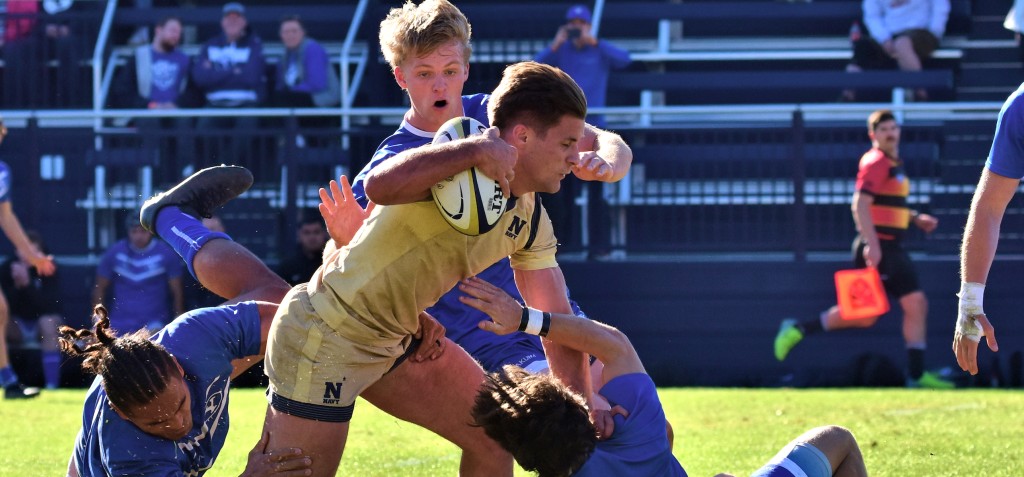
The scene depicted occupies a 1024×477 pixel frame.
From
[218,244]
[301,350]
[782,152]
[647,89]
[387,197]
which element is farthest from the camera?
[647,89]

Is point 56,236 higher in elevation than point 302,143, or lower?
lower

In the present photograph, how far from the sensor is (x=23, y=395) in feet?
35.8

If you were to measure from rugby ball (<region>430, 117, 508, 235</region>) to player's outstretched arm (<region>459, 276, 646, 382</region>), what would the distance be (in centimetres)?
48

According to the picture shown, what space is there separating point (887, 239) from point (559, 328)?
27.2 ft

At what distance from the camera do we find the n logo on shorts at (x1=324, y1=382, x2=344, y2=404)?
454 cm

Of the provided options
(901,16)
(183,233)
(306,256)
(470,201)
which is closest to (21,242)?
(306,256)

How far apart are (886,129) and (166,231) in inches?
296

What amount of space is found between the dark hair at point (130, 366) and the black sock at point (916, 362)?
28.5 feet

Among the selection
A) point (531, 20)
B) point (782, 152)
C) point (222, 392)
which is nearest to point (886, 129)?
point (782, 152)

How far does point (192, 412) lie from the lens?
15.5 feet

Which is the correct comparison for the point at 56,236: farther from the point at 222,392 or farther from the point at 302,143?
the point at 222,392

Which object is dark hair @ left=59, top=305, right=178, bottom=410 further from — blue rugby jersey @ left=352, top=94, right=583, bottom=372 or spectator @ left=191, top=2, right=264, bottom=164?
spectator @ left=191, top=2, right=264, bottom=164

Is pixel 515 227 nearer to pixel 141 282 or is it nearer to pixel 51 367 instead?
pixel 141 282

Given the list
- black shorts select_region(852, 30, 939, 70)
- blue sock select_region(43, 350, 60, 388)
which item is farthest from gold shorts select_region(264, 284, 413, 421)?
black shorts select_region(852, 30, 939, 70)
